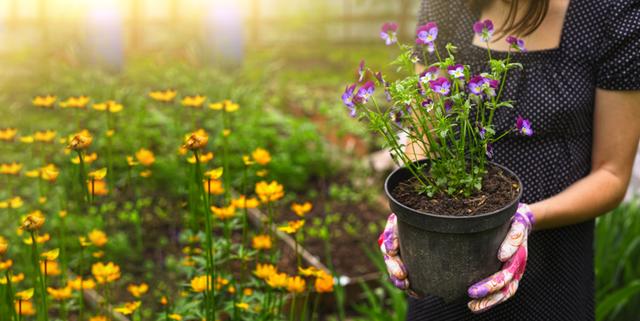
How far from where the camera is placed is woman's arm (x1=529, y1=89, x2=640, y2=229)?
151 centimetres

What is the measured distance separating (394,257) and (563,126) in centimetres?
50

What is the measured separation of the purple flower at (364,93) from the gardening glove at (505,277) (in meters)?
0.33

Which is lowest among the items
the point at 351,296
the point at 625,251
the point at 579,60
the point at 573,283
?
the point at 351,296

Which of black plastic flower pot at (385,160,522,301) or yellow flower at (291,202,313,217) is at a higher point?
black plastic flower pot at (385,160,522,301)

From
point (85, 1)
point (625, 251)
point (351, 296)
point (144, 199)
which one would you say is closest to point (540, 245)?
point (625, 251)

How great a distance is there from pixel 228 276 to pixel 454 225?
0.81 metres

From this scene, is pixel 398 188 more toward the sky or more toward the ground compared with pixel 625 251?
more toward the sky

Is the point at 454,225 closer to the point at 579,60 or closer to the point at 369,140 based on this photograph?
the point at 579,60

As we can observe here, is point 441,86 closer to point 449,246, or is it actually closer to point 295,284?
point 449,246

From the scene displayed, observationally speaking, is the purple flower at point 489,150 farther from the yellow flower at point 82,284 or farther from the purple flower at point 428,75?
the yellow flower at point 82,284

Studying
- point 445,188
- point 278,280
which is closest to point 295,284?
point 278,280

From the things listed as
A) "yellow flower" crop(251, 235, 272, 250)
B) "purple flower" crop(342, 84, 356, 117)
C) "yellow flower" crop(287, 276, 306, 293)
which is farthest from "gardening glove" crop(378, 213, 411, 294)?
"yellow flower" crop(251, 235, 272, 250)

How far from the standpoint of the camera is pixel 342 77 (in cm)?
597

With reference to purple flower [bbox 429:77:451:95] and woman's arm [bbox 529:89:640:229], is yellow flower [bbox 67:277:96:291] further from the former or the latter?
woman's arm [bbox 529:89:640:229]
